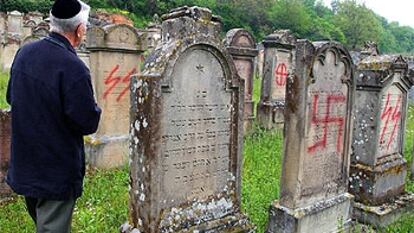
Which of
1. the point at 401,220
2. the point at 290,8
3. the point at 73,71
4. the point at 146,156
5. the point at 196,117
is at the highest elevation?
the point at 290,8

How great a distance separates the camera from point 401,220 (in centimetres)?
500

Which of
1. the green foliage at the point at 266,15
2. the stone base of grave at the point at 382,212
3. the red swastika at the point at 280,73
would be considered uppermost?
the green foliage at the point at 266,15

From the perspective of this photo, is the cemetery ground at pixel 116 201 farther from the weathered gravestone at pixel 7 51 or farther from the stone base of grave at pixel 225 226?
the weathered gravestone at pixel 7 51

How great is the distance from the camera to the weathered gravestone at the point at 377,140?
491 centimetres

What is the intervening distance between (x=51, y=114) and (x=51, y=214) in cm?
Answer: 69

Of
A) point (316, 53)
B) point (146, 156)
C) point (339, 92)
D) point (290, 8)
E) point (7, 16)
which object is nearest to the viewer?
point (146, 156)

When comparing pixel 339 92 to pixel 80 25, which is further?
pixel 339 92

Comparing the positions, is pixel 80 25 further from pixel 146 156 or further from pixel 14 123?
pixel 146 156

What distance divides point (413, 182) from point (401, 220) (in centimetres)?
170

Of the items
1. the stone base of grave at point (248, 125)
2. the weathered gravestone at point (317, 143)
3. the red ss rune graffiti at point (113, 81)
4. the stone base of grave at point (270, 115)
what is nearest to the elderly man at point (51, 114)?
the weathered gravestone at point (317, 143)

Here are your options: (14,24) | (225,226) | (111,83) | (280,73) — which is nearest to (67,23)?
(225,226)

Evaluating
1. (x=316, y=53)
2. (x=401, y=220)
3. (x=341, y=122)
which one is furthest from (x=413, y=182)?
(x=316, y=53)

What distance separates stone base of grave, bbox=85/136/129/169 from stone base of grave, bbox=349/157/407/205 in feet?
11.9

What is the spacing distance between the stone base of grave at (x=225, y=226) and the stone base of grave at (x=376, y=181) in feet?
6.45
